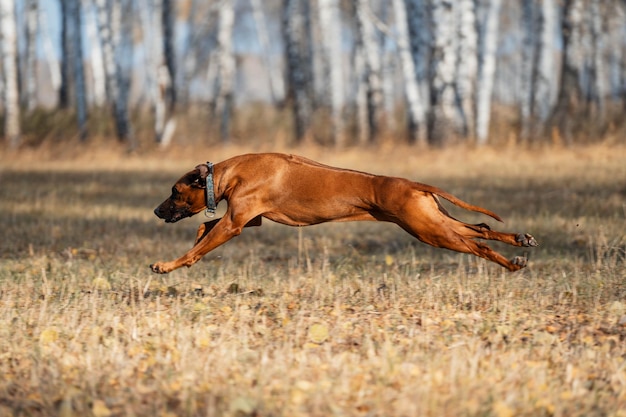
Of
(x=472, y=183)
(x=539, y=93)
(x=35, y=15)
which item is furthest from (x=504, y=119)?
(x=35, y=15)

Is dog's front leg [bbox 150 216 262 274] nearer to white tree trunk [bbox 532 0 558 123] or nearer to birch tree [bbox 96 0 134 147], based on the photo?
birch tree [bbox 96 0 134 147]

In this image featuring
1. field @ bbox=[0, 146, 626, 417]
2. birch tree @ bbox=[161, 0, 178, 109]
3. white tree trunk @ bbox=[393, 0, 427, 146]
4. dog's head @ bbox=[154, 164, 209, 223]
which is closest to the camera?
field @ bbox=[0, 146, 626, 417]

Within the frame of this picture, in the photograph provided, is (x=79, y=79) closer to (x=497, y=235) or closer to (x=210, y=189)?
(x=210, y=189)

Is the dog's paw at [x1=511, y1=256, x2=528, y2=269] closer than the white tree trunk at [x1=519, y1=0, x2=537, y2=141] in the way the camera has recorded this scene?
Yes

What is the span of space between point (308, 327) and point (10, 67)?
14144 mm

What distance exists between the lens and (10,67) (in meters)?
17.8

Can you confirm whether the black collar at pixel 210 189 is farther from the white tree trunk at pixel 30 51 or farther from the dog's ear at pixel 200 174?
the white tree trunk at pixel 30 51

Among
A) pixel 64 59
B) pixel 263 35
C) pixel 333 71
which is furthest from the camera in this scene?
pixel 263 35

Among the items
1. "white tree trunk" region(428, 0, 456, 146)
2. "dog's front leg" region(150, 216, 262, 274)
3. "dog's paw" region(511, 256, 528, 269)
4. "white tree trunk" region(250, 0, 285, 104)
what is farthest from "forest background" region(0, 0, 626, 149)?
"dog's front leg" region(150, 216, 262, 274)

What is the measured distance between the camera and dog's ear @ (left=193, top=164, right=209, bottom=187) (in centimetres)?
609

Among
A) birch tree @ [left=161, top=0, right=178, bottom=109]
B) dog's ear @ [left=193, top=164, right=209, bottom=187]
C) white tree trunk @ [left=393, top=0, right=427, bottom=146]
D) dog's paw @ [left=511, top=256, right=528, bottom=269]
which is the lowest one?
dog's paw @ [left=511, top=256, right=528, bottom=269]

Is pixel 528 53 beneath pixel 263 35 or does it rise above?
beneath

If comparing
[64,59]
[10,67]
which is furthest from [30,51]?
[10,67]

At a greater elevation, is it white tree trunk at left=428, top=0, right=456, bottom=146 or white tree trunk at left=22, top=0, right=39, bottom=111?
white tree trunk at left=22, top=0, right=39, bottom=111
